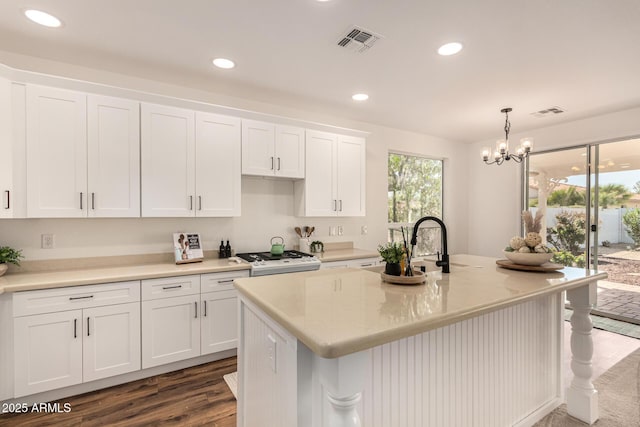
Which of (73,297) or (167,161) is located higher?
(167,161)

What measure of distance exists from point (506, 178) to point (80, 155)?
18.7ft

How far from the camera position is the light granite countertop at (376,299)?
97 cm

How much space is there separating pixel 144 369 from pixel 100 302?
2.26ft

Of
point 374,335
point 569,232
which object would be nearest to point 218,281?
point 374,335

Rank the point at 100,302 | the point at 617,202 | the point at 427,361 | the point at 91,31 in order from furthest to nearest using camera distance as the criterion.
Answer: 1. the point at 617,202
2. the point at 100,302
3. the point at 91,31
4. the point at 427,361

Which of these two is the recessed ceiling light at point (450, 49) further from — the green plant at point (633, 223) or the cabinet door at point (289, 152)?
the green plant at point (633, 223)

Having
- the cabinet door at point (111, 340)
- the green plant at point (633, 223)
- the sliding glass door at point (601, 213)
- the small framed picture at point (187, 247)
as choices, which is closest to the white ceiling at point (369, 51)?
the sliding glass door at point (601, 213)

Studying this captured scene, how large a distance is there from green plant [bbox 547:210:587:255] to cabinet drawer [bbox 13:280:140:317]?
553cm

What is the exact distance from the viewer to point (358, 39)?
227 centimetres

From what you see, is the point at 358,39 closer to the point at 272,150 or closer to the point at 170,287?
the point at 272,150

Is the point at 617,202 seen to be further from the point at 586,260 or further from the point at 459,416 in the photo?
the point at 459,416

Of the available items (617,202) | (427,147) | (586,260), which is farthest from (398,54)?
(586,260)

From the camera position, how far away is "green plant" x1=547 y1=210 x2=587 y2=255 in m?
4.40

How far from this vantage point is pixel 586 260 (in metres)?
4.33
